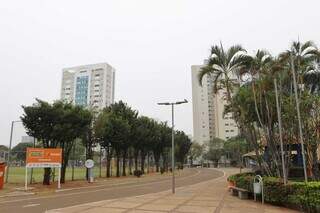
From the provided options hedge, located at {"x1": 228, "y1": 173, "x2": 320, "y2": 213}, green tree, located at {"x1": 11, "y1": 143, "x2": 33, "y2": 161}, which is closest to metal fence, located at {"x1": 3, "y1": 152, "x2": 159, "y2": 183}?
green tree, located at {"x1": 11, "y1": 143, "x2": 33, "y2": 161}

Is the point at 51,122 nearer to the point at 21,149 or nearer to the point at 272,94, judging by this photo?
the point at 21,149

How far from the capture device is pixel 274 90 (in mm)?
22000

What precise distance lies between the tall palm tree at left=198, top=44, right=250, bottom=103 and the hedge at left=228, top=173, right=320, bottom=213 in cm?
668

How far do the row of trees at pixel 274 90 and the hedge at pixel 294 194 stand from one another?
14.1 feet

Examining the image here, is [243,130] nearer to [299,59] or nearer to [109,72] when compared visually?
[299,59]

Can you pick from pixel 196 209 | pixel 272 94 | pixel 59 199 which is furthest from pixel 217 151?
pixel 196 209

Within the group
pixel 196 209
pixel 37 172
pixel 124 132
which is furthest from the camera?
pixel 37 172

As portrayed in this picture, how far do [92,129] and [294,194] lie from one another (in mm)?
29543

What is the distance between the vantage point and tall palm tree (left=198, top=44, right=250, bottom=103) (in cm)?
2227

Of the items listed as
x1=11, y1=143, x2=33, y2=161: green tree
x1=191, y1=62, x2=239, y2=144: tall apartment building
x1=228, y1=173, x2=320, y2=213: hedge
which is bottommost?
x1=228, y1=173, x2=320, y2=213: hedge

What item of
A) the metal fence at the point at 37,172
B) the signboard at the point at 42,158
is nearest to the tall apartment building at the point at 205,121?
the metal fence at the point at 37,172

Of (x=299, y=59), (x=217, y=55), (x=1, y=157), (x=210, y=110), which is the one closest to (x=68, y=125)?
(x=1, y=157)

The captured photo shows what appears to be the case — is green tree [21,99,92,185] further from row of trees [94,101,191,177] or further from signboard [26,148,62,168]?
row of trees [94,101,191,177]

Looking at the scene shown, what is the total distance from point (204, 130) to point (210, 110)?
9197mm
